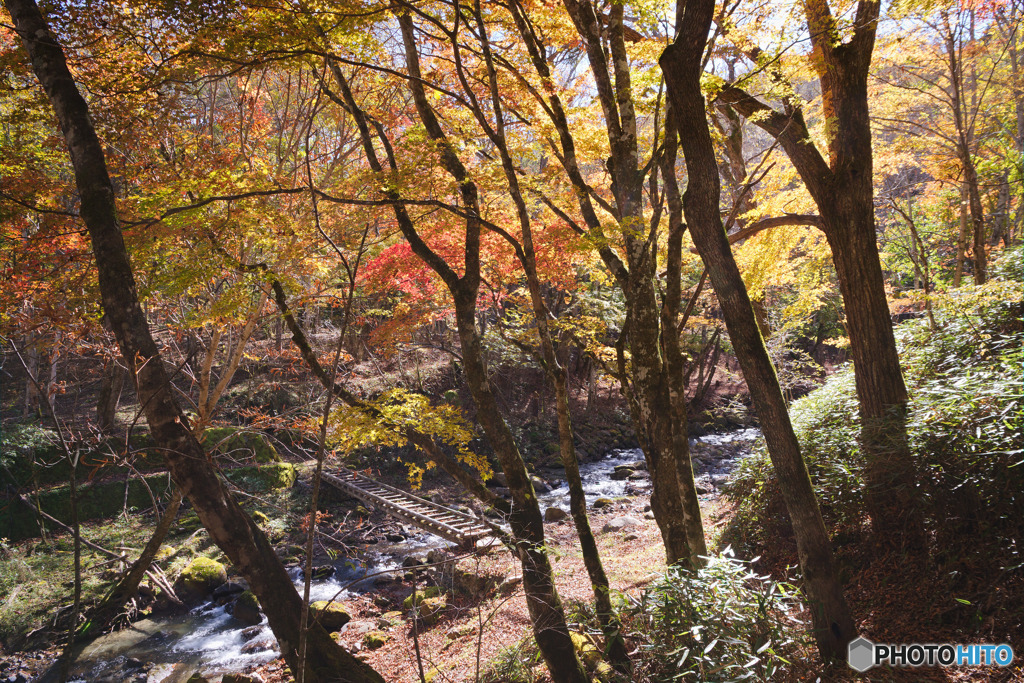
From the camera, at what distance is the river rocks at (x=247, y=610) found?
843 cm

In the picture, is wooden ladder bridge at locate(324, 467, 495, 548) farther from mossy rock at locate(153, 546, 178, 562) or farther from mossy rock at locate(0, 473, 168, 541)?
mossy rock at locate(0, 473, 168, 541)

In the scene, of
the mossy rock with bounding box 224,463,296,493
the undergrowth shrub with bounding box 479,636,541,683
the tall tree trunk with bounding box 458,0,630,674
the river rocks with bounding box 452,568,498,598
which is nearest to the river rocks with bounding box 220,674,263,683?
the river rocks with bounding box 452,568,498,598

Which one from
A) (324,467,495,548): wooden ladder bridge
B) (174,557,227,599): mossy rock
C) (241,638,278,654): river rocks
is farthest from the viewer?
(174,557,227,599): mossy rock

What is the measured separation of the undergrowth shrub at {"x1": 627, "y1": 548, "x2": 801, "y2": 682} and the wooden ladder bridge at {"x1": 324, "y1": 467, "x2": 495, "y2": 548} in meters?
3.51

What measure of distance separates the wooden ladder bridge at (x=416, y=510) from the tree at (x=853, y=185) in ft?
16.3

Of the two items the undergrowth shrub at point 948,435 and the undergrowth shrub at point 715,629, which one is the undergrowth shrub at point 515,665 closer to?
the undergrowth shrub at point 715,629

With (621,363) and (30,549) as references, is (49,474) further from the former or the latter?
(621,363)

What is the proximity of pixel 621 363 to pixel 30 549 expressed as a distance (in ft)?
37.2

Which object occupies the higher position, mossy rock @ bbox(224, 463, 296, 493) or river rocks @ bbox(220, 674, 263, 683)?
mossy rock @ bbox(224, 463, 296, 493)

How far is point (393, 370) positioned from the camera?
18562mm

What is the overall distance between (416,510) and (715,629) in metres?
8.03

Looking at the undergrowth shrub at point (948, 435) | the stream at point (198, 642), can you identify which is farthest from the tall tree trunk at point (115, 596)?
the undergrowth shrub at point (948, 435)

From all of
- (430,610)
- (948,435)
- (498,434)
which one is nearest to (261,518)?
(430,610)

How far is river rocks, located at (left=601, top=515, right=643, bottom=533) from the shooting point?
10148mm
